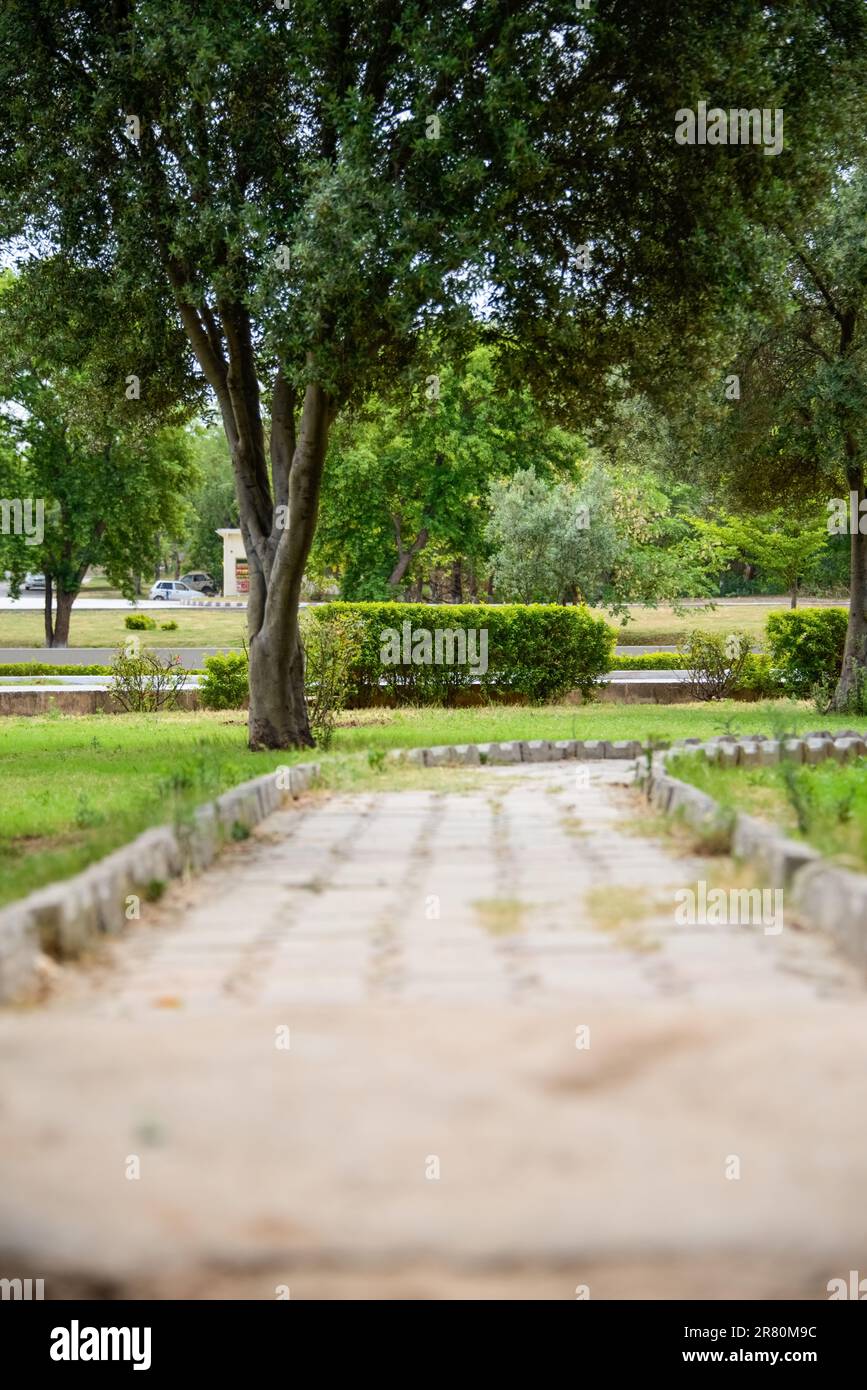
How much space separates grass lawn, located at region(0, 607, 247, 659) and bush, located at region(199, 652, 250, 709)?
58.0ft

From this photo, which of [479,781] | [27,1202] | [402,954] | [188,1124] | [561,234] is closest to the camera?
[27,1202]

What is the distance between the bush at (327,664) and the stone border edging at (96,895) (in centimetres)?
1099

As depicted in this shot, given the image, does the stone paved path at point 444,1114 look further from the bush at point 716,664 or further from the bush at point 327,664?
the bush at point 716,664

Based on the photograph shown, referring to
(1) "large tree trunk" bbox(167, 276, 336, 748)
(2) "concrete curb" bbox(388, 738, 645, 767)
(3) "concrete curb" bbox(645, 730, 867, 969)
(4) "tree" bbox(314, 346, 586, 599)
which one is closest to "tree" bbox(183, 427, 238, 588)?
(4) "tree" bbox(314, 346, 586, 599)

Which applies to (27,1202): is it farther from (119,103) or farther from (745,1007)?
(119,103)

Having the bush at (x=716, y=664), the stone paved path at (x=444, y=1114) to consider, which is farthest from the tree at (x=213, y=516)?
the stone paved path at (x=444, y=1114)

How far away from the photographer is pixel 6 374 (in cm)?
1719

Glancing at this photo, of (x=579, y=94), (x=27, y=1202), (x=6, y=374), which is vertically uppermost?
(x=579, y=94)

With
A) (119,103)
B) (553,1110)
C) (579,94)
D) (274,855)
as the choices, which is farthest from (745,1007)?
(119,103)

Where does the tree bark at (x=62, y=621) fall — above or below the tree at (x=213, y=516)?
below

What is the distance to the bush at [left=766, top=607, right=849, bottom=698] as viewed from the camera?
82.9 feet

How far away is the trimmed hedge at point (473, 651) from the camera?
899 inches

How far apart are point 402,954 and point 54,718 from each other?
18.6 m

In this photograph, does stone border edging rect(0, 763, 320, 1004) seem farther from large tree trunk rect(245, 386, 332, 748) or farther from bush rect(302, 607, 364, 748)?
bush rect(302, 607, 364, 748)
